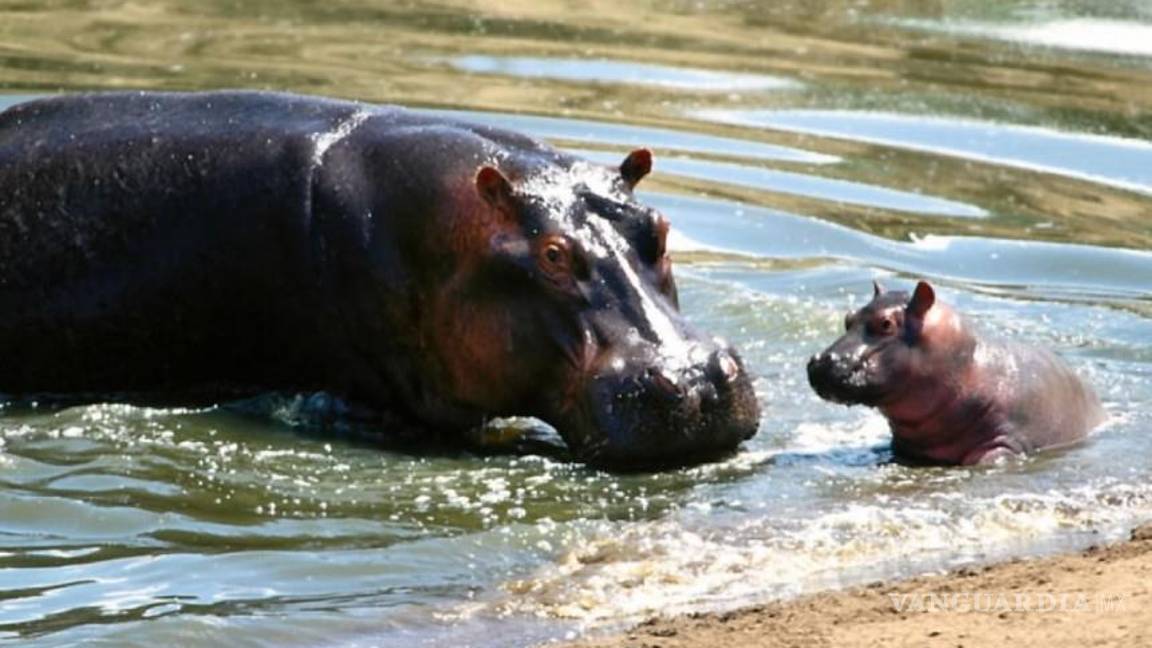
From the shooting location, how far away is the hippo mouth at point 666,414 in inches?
328

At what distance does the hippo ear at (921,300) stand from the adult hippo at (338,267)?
30.2 inches

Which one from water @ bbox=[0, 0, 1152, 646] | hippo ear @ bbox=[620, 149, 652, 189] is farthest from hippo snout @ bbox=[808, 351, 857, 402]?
hippo ear @ bbox=[620, 149, 652, 189]

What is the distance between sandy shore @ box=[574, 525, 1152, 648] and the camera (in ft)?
21.1

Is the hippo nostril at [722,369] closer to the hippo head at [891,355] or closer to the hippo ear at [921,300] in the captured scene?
the hippo head at [891,355]

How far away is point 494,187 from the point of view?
8.83m

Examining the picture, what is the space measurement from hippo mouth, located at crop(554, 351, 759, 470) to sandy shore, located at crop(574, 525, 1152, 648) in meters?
1.27

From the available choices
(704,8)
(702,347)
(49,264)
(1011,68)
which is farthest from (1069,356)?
(704,8)

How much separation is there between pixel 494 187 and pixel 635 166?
1.73 feet

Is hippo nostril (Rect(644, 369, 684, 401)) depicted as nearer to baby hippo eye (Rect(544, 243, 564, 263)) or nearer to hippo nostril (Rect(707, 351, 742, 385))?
hippo nostril (Rect(707, 351, 742, 385))

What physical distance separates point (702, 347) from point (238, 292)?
1815 mm

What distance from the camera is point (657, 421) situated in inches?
328

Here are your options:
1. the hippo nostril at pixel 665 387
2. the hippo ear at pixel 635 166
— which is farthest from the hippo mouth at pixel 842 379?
the hippo ear at pixel 635 166

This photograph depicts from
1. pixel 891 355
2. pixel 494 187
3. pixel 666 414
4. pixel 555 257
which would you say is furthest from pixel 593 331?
pixel 891 355

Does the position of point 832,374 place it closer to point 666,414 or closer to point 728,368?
point 728,368
